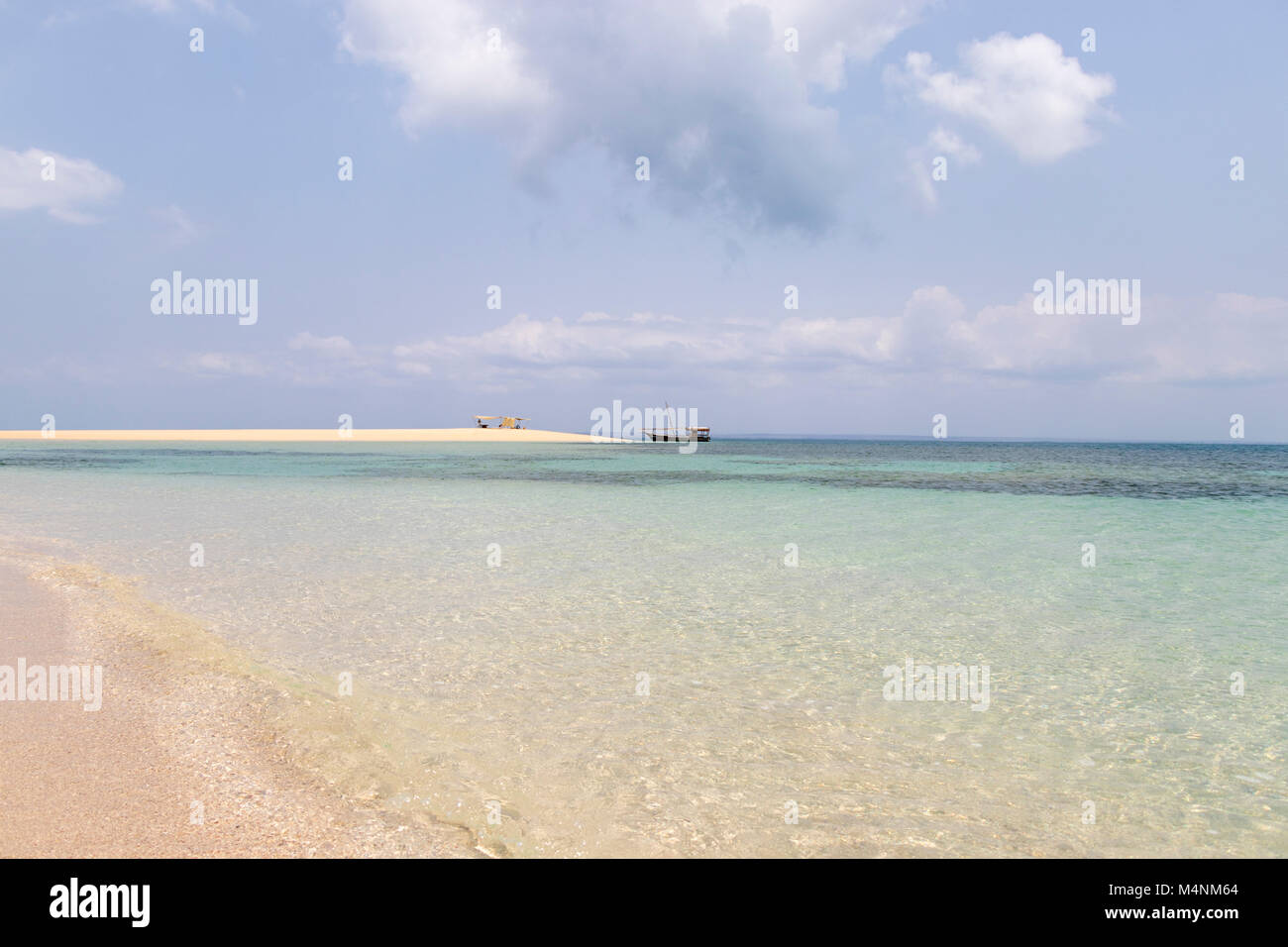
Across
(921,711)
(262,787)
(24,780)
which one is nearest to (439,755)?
(262,787)

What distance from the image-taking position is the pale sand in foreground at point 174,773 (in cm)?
412

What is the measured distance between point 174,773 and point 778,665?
568cm

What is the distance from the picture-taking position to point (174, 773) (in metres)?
4.99

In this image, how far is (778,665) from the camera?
799cm

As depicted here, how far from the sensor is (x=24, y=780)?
471 centimetres

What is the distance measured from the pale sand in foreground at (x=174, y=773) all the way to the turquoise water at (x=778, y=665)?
1.61 feet

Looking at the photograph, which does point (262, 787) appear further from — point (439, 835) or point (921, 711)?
point (921, 711)

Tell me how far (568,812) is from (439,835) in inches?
33.4

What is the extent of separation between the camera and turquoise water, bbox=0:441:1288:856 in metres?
4.81

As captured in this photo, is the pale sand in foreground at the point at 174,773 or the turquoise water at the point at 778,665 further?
the turquoise water at the point at 778,665

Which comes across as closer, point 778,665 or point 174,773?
point 174,773

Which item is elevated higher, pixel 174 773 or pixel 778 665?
pixel 174 773
